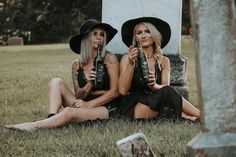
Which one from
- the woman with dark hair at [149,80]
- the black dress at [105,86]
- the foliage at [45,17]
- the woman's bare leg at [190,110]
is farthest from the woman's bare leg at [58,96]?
the foliage at [45,17]

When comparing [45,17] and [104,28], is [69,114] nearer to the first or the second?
[104,28]

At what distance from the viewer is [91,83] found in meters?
6.32

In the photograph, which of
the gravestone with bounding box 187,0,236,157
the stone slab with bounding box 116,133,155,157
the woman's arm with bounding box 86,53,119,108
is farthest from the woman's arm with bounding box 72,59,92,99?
the gravestone with bounding box 187,0,236,157

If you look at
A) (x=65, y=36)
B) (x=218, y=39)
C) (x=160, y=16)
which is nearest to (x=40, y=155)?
(x=218, y=39)

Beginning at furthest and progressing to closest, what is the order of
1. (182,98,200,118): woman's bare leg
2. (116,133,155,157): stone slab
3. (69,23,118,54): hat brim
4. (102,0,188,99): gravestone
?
(102,0,188,99): gravestone < (69,23,118,54): hat brim < (182,98,200,118): woman's bare leg < (116,133,155,157): stone slab

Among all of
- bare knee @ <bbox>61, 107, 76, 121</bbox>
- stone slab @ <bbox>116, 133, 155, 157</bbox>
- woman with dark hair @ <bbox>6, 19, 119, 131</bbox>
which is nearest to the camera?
stone slab @ <bbox>116, 133, 155, 157</bbox>

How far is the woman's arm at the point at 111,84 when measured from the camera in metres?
6.30

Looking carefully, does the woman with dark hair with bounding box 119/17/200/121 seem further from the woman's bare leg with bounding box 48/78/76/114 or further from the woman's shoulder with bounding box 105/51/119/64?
the woman's bare leg with bounding box 48/78/76/114

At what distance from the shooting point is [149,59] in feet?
21.1

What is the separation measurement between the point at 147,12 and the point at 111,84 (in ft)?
3.81

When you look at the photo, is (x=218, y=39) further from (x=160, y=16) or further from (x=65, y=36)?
(x=65, y=36)

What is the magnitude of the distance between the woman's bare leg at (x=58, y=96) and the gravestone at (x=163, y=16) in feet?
3.35

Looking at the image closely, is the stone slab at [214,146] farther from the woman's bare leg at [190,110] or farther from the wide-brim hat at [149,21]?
the wide-brim hat at [149,21]

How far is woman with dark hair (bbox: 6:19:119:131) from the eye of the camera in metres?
6.30
